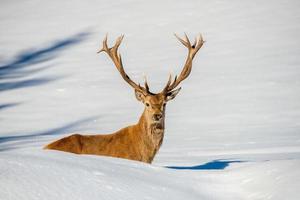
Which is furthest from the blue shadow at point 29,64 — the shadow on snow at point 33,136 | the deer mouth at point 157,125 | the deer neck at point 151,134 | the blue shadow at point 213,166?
the deer mouth at point 157,125

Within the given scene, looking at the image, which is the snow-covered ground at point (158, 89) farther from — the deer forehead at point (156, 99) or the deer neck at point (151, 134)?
the deer forehead at point (156, 99)

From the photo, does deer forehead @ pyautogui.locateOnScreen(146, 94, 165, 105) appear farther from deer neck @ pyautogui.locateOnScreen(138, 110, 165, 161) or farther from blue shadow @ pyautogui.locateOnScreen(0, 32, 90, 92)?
blue shadow @ pyautogui.locateOnScreen(0, 32, 90, 92)

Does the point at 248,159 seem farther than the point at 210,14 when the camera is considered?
No

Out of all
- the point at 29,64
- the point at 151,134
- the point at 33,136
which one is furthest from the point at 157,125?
the point at 29,64

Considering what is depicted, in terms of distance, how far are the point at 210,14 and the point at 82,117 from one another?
20448 millimetres

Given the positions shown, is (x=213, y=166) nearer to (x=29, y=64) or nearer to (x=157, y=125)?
(x=157, y=125)

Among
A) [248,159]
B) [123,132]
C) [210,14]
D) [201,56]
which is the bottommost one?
[248,159]

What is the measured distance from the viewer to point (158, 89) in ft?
91.5

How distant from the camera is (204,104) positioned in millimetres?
24328

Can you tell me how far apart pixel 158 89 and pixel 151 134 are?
16.7 metres

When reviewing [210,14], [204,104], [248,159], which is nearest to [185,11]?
[210,14]

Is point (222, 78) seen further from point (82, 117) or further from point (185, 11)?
point (185, 11)

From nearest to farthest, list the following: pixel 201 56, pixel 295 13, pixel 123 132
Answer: pixel 123 132
pixel 201 56
pixel 295 13

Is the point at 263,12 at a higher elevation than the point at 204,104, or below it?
higher
